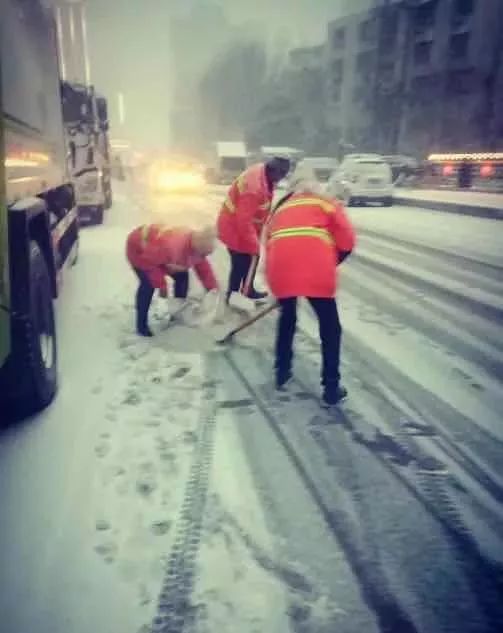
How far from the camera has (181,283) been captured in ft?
17.1

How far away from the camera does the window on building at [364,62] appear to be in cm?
4197

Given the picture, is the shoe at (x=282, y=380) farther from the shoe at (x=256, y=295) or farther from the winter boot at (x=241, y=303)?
the shoe at (x=256, y=295)

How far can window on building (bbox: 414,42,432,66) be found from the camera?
120 ft

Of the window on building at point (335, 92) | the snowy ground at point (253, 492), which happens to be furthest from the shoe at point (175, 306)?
the window on building at point (335, 92)

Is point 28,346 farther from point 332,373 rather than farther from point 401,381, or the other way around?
point 401,381

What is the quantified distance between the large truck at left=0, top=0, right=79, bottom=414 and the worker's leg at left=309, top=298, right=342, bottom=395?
171 cm

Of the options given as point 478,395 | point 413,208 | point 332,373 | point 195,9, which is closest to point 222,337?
point 332,373

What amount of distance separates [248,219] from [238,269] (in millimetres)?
667

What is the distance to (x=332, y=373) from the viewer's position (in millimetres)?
3471

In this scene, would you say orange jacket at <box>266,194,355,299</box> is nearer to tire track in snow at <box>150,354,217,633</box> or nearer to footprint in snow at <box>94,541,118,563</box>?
tire track in snow at <box>150,354,217,633</box>

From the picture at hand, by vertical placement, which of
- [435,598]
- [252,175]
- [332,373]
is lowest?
[435,598]

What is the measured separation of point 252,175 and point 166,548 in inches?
146

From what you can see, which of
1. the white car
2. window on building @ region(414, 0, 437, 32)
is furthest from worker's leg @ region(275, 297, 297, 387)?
window on building @ region(414, 0, 437, 32)

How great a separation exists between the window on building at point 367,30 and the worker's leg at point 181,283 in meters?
42.6
